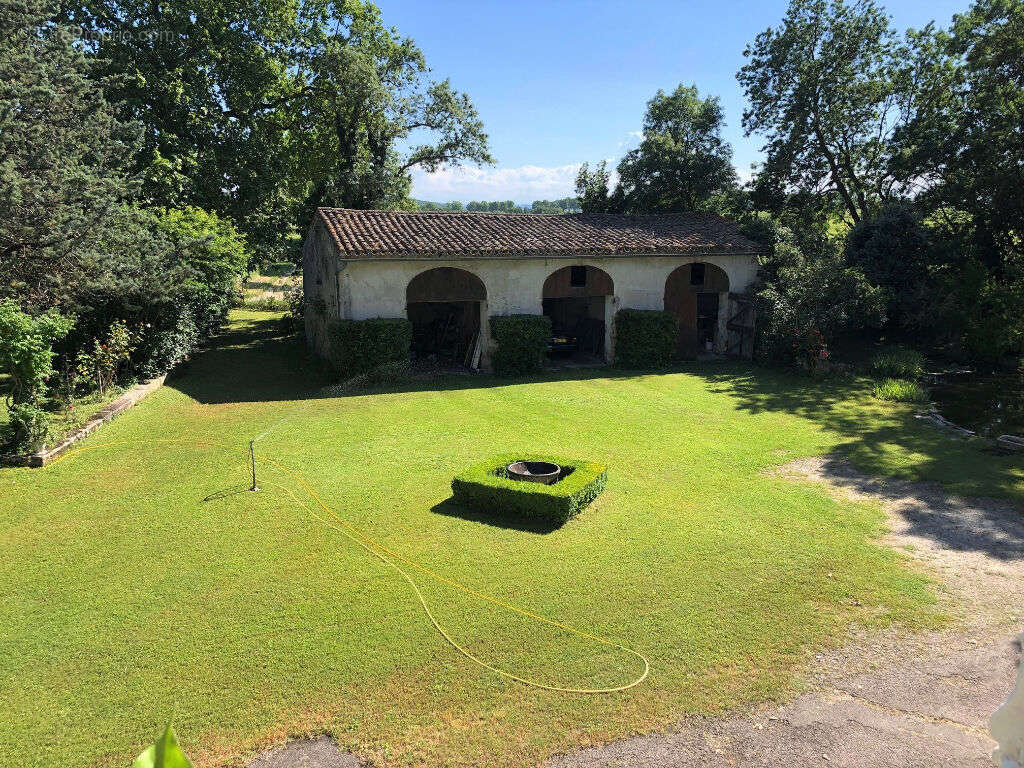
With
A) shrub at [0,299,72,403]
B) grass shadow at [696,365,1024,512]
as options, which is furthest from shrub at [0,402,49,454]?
grass shadow at [696,365,1024,512]

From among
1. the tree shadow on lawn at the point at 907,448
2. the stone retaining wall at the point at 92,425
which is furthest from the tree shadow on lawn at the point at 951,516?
the stone retaining wall at the point at 92,425

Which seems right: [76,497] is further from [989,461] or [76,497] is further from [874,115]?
[874,115]

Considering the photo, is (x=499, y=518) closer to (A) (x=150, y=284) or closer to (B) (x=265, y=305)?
(A) (x=150, y=284)

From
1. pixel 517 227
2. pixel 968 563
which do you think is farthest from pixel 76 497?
pixel 517 227

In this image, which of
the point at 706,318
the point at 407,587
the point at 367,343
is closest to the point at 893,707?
the point at 407,587

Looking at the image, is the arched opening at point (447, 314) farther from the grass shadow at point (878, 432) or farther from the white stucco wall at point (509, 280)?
the grass shadow at point (878, 432)
